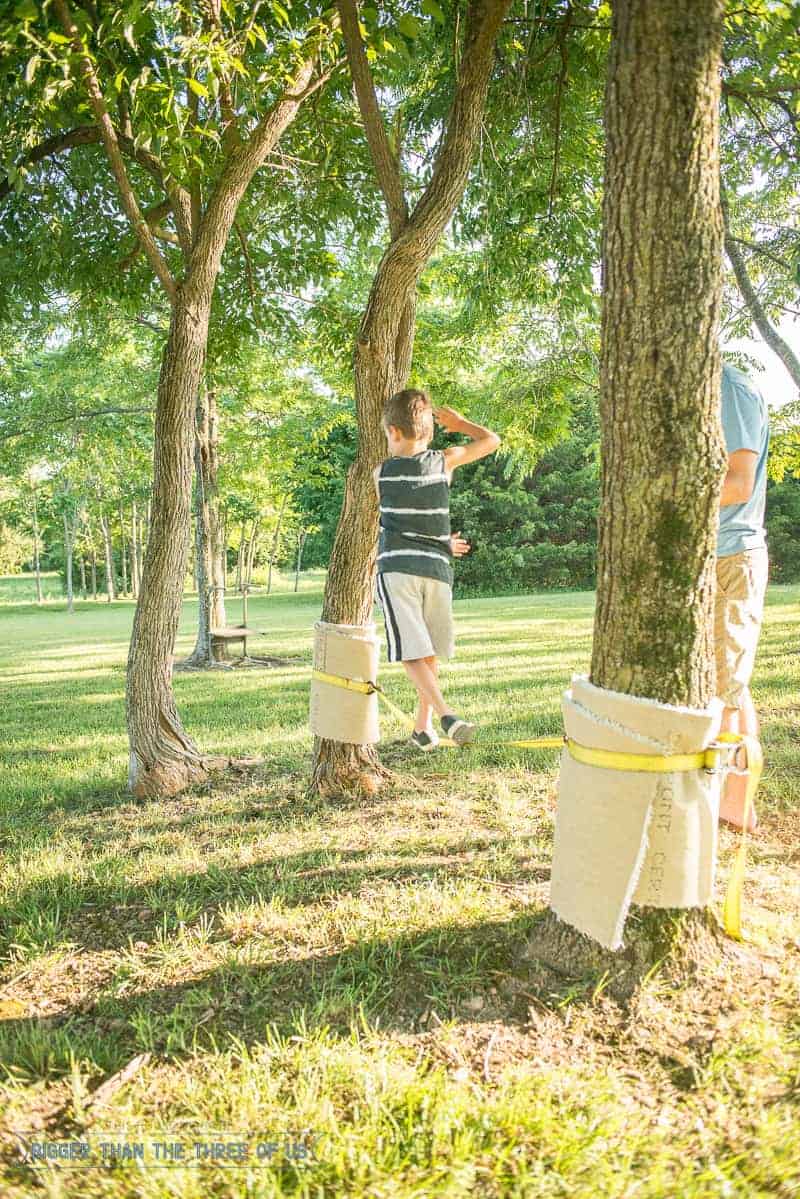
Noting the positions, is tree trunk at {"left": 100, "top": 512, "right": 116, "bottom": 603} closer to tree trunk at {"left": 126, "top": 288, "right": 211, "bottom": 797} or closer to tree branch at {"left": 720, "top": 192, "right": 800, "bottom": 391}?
tree branch at {"left": 720, "top": 192, "right": 800, "bottom": 391}

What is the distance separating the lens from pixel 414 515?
14.5 ft

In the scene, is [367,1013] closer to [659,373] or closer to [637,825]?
[637,825]

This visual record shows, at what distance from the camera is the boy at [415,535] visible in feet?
14.5

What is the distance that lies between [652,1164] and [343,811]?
9.56 ft

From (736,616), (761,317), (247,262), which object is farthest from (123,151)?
(761,317)

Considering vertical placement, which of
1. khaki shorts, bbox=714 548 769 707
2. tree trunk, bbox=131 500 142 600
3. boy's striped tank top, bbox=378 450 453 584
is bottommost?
khaki shorts, bbox=714 548 769 707

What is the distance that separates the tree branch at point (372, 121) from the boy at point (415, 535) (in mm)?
1209

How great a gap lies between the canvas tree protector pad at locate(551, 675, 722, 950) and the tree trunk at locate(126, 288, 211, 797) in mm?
3479

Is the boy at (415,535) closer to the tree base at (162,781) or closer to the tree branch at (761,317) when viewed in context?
the tree base at (162,781)

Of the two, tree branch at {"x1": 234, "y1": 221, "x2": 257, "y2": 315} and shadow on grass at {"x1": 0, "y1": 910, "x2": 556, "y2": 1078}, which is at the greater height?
tree branch at {"x1": 234, "y1": 221, "x2": 257, "y2": 315}

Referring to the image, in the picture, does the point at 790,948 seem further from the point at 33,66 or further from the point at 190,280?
the point at 190,280

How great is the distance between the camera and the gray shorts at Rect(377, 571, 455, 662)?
4.49 meters

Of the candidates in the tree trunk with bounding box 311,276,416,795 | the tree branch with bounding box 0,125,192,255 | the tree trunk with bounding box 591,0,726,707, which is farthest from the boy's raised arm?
the tree branch with bounding box 0,125,192,255

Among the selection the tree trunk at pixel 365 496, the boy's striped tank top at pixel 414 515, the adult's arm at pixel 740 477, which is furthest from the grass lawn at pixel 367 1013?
the adult's arm at pixel 740 477
